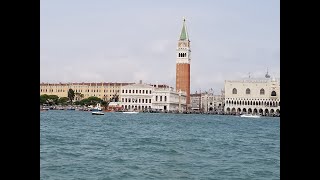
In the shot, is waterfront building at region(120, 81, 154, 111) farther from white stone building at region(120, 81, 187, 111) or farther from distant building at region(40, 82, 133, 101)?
distant building at region(40, 82, 133, 101)

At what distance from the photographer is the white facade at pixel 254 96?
5978 centimetres

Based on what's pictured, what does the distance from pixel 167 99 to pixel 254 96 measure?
Answer: 11.2 meters

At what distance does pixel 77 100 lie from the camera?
72312 mm

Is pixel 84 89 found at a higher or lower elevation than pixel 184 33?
lower

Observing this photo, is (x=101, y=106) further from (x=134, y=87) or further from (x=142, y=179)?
(x=142, y=179)

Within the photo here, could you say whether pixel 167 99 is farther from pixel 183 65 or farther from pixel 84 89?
pixel 84 89

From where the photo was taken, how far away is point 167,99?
64500 mm

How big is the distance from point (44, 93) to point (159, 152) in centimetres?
6241

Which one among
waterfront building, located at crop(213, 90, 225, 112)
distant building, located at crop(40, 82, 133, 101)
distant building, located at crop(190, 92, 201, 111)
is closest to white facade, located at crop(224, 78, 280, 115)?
waterfront building, located at crop(213, 90, 225, 112)

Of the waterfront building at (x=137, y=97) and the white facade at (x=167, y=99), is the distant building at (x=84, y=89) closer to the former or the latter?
the waterfront building at (x=137, y=97)

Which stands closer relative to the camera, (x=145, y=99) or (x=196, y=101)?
(x=145, y=99)

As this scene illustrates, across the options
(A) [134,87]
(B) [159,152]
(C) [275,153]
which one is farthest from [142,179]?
(A) [134,87]

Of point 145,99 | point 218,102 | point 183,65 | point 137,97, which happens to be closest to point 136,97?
point 137,97

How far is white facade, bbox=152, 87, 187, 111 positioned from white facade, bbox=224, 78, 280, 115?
6.19m
